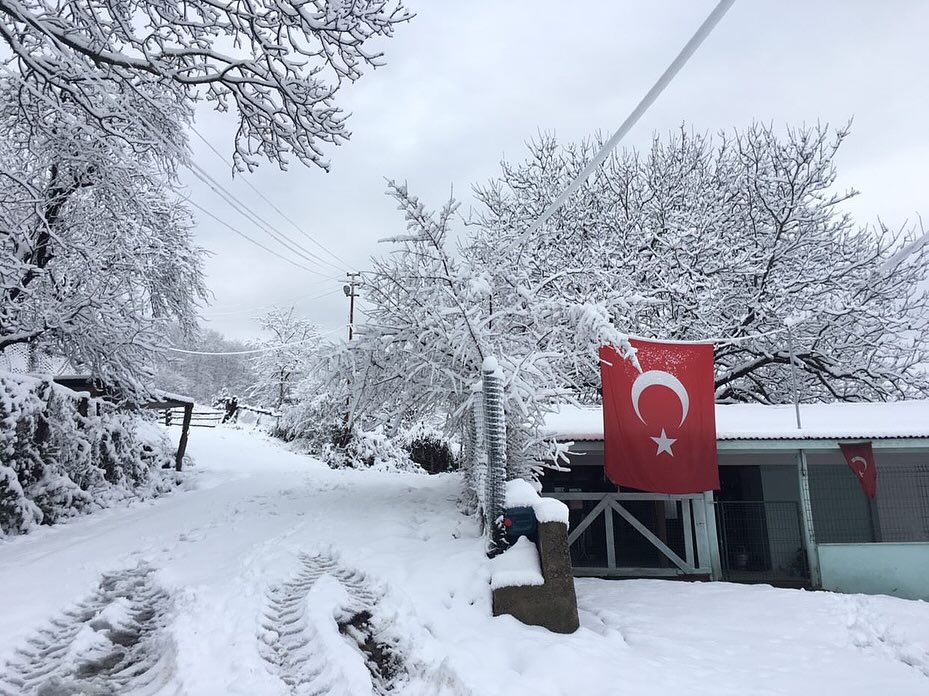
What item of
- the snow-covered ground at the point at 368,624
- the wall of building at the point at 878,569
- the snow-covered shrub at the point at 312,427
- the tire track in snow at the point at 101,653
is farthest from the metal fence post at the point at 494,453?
the snow-covered shrub at the point at 312,427

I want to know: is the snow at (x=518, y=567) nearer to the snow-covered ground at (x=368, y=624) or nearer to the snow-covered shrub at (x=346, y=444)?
the snow-covered ground at (x=368, y=624)

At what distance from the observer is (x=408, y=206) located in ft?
28.4

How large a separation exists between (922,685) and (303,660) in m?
5.16

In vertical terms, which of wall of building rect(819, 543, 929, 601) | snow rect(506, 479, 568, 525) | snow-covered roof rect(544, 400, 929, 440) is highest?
snow-covered roof rect(544, 400, 929, 440)

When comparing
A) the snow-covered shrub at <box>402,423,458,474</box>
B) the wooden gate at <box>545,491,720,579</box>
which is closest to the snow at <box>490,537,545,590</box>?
the wooden gate at <box>545,491,720,579</box>

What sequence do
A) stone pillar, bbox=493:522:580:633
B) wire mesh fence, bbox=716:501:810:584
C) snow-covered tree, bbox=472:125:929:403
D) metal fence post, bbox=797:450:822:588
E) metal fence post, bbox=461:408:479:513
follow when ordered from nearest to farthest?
1. stone pillar, bbox=493:522:580:633
2. metal fence post, bbox=461:408:479:513
3. metal fence post, bbox=797:450:822:588
4. wire mesh fence, bbox=716:501:810:584
5. snow-covered tree, bbox=472:125:929:403

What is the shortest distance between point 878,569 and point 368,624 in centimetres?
838

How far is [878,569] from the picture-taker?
8.91 metres

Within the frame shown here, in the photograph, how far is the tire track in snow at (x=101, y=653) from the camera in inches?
151

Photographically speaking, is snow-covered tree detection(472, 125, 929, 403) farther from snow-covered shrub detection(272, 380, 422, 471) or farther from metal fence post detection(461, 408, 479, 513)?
snow-covered shrub detection(272, 380, 422, 471)

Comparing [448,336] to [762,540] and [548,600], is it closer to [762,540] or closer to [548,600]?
[548,600]

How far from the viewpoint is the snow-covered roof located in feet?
29.7

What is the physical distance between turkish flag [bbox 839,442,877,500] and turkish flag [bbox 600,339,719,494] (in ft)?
8.57

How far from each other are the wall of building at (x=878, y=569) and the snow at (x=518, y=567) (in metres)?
6.12
